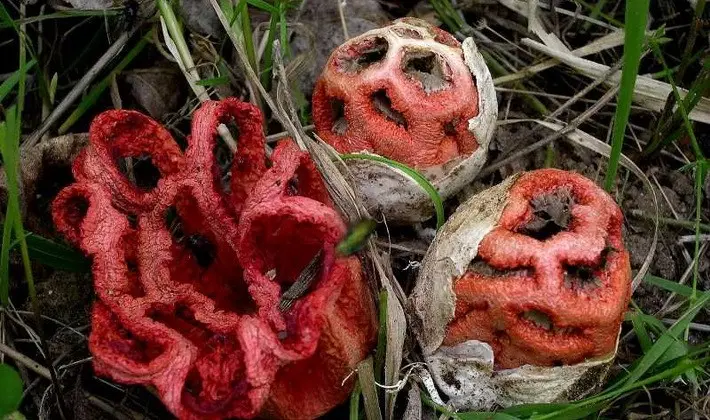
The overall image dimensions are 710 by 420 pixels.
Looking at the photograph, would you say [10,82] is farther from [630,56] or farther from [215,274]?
[630,56]

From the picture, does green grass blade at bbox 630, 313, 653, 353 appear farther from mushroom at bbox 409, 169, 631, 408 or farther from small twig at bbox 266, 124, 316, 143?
small twig at bbox 266, 124, 316, 143

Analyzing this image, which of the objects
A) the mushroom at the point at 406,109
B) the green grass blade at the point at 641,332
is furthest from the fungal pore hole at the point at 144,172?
the green grass blade at the point at 641,332

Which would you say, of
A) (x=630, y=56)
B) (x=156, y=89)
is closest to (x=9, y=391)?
(x=156, y=89)

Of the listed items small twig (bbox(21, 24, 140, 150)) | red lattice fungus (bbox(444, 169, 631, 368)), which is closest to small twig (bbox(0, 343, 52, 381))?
small twig (bbox(21, 24, 140, 150))

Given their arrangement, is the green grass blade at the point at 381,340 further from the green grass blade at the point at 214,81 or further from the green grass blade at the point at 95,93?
the green grass blade at the point at 95,93

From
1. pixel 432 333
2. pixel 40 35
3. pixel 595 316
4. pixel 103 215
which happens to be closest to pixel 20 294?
pixel 103 215

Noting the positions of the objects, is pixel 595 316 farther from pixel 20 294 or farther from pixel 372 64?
pixel 20 294

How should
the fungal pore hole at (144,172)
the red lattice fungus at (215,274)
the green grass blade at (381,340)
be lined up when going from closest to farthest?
the red lattice fungus at (215,274) → the green grass blade at (381,340) → the fungal pore hole at (144,172)
